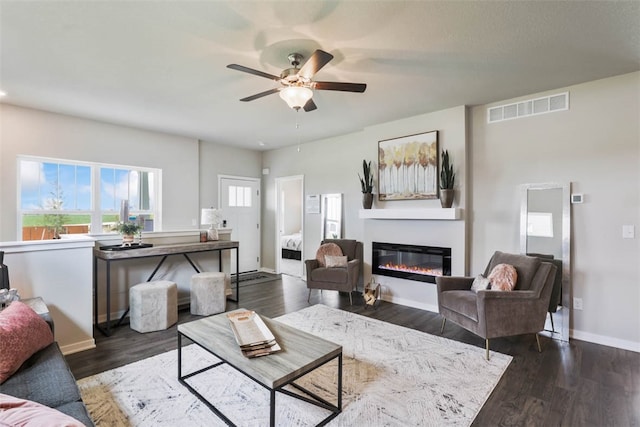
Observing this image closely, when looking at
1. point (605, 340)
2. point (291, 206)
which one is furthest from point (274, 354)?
point (291, 206)

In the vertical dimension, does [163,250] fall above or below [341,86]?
below

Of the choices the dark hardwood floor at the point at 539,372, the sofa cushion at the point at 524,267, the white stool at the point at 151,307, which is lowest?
the dark hardwood floor at the point at 539,372

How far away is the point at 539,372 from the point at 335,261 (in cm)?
272

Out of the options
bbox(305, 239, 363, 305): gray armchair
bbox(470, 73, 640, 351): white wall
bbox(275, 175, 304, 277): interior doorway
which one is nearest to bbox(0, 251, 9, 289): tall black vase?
bbox(305, 239, 363, 305): gray armchair

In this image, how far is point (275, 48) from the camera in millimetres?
2469

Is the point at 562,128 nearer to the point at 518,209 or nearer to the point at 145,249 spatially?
the point at 518,209

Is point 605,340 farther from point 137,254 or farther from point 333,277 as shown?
point 137,254

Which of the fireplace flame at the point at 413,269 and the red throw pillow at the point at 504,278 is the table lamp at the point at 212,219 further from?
the red throw pillow at the point at 504,278

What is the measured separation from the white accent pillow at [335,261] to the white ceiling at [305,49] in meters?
2.17

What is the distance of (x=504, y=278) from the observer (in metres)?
3.04

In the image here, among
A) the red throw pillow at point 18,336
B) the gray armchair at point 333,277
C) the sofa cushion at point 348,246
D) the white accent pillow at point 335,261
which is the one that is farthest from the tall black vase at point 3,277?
the sofa cushion at point 348,246

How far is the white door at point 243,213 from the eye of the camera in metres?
6.15

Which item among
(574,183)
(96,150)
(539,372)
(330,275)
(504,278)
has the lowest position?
(539,372)

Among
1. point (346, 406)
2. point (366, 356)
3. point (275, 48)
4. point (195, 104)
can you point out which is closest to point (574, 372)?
point (366, 356)
